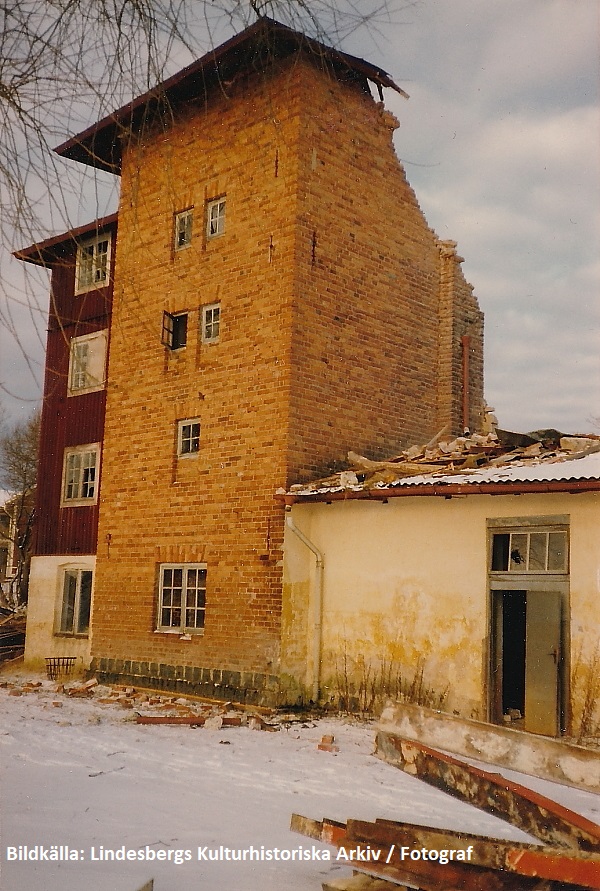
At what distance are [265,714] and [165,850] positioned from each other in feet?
22.9

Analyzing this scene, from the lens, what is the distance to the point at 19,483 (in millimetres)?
34594

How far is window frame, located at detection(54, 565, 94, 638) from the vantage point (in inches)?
666

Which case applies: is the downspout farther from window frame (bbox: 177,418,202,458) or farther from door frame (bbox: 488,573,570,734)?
door frame (bbox: 488,573,570,734)

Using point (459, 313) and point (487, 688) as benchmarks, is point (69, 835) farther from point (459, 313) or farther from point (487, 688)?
point (459, 313)

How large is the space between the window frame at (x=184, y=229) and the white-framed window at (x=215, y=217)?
40cm

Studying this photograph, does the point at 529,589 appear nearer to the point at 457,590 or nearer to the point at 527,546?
the point at 527,546

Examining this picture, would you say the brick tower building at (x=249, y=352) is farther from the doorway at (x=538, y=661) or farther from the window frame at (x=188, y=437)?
the doorway at (x=538, y=661)

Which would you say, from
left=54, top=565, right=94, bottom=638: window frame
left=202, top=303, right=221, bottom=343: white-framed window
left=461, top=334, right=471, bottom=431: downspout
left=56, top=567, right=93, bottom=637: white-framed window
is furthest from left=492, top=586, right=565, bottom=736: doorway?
left=56, top=567, right=93, bottom=637: white-framed window

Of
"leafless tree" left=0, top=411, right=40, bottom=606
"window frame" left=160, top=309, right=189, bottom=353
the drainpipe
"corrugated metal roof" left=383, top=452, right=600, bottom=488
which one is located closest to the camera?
"corrugated metal roof" left=383, top=452, right=600, bottom=488

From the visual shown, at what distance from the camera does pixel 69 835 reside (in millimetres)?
5059

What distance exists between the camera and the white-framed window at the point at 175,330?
49.1 ft

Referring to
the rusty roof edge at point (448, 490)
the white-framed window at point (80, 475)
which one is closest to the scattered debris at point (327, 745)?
the rusty roof edge at point (448, 490)

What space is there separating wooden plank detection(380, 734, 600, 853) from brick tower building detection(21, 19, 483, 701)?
8146 millimetres

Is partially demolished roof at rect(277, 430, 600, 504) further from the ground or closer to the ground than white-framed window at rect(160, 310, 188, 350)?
closer to the ground
